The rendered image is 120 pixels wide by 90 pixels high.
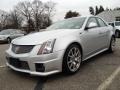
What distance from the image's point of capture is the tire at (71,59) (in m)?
3.99

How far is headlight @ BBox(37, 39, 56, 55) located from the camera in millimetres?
3746

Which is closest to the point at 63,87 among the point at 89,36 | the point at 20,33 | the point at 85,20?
the point at 89,36

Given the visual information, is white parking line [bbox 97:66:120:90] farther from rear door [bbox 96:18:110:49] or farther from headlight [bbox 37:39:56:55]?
rear door [bbox 96:18:110:49]

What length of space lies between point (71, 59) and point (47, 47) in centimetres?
74

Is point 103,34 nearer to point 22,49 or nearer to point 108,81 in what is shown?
point 108,81

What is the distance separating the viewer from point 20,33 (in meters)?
16.4

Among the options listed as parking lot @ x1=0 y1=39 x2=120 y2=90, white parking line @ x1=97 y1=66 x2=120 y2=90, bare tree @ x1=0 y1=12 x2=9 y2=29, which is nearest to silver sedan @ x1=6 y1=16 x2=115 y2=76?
parking lot @ x1=0 y1=39 x2=120 y2=90

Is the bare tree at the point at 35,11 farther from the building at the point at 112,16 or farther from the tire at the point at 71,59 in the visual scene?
the tire at the point at 71,59

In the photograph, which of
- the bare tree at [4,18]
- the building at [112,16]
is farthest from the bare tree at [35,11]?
the building at [112,16]

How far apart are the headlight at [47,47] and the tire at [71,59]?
39 cm

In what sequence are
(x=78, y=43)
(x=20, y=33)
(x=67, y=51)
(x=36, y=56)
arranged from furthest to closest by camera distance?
(x=20, y=33)
(x=78, y=43)
(x=67, y=51)
(x=36, y=56)

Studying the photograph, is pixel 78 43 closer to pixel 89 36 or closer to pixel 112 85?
pixel 89 36

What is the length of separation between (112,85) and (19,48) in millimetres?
2136

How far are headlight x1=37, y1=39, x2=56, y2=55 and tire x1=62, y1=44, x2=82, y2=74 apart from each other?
1.27 ft
